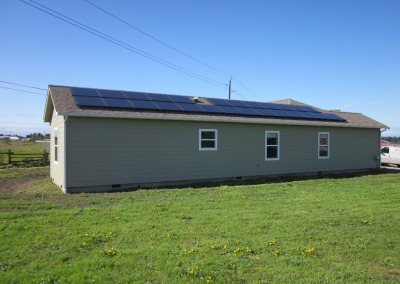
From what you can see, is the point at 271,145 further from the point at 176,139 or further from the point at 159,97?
the point at 159,97

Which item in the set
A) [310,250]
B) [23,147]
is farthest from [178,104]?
[23,147]

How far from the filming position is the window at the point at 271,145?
634 inches

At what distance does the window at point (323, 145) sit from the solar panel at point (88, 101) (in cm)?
1104

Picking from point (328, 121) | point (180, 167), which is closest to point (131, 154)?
point (180, 167)

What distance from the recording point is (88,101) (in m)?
12.5

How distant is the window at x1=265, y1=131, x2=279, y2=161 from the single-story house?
0.05m

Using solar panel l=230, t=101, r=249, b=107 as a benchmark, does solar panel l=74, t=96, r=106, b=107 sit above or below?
below

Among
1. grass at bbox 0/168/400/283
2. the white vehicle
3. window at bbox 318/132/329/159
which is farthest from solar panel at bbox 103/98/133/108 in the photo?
the white vehicle

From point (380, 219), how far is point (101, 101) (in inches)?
382

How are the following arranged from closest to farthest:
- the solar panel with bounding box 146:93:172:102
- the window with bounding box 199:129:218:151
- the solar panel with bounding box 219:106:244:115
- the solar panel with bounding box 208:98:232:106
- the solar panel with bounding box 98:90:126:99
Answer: the solar panel with bounding box 98:90:126:99 → the window with bounding box 199:129:218:151 → the solar panel with bounding box 146:93:172:102 → the solar panel with bounding box 219:106:244:115 → the solar panel with bounding box 208:98:232:106

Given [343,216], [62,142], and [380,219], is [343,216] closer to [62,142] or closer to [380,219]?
[380,219]

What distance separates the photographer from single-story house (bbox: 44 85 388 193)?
1190cm

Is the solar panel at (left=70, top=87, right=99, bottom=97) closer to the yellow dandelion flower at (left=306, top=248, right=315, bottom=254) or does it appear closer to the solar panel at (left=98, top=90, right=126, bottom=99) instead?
the solar panel at (left=98, top=90, right=126, bottom=99)

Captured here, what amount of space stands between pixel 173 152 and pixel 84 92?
4.15 meters
